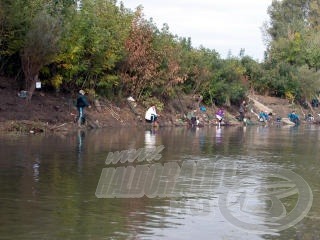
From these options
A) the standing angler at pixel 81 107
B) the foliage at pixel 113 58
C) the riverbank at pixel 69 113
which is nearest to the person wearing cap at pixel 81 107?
Answer: the standing angler at pixel 81 107

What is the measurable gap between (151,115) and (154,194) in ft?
87.9

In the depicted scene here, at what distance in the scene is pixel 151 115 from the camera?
3969 centimetres

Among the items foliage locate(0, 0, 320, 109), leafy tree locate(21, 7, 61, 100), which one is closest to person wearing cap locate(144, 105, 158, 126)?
foliage locate(0, 0, 320, 109)

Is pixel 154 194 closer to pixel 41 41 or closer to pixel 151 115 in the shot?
pixel 41 41

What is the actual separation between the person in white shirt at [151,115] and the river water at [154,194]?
17124mm

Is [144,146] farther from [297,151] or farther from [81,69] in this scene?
[81,69]

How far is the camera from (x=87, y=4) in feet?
129

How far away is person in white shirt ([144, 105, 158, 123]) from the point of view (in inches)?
1556

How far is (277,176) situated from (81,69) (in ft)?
71.7

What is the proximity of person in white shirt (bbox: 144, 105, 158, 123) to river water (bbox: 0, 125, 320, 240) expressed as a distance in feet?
56.2

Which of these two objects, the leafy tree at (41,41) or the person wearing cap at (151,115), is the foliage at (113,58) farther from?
the person wearing cap at (151,115)

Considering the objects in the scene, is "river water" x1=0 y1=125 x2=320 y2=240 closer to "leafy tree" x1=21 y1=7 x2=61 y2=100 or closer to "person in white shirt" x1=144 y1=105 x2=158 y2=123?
"leafy tree" x1=21 y1=7 x2=61 y2=100

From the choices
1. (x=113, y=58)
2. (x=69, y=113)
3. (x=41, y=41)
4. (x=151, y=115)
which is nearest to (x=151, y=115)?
(x=151, y=115)

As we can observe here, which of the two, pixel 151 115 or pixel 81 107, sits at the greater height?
pixel 81 107
